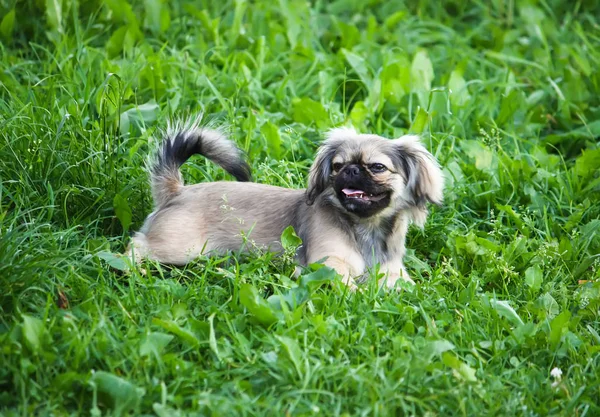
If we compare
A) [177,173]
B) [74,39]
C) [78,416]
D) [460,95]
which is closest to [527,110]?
[460,95]

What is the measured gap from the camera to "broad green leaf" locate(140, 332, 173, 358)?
328cm

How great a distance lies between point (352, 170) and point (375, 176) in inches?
4.5

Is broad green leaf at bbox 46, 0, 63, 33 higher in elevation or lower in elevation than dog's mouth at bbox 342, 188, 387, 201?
higher

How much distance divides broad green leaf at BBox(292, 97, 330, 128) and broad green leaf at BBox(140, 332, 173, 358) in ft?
7.59

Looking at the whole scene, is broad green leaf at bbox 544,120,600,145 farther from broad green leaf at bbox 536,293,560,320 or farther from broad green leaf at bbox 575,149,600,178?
broad green leaf at bbox 536,293,560,320

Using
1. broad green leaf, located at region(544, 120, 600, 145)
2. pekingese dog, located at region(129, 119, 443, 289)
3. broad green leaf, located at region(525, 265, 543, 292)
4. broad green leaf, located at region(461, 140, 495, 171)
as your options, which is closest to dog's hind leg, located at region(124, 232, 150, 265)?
Answer: pekingese dog, located at region(129, 119, 443, 289)

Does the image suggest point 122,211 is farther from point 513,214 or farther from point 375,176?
point 513,214

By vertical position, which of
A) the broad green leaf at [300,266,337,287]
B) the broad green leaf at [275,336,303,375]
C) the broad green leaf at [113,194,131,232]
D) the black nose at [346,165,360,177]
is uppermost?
the black nose at [346,165,360,177]

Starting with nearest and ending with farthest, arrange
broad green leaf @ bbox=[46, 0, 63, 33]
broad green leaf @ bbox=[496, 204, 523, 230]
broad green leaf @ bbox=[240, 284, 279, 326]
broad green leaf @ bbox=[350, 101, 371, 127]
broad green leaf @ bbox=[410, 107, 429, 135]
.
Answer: broad green leaf @ bbox=[240, 284, 279, 326], broad green leaf @ bbox=[496, 204, 523, 230], broad green leaf @ bbox=[410, 107, 429, 135], broad green leaf @ bbox=[350, 101, 371, 127], broad green leaf @ bbox=[46, 0, 63, 33]

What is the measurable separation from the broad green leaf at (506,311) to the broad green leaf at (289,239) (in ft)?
2.93

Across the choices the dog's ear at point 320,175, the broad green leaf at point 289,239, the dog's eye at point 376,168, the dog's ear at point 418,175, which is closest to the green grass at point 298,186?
the broad green leaf at point 289,239

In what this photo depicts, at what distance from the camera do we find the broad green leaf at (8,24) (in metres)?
5.88

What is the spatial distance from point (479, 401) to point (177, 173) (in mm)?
2027

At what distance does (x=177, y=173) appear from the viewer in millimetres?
4602
